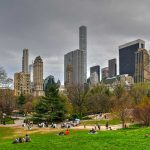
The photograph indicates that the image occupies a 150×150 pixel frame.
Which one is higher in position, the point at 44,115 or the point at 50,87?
the point at 50,87

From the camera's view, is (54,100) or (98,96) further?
(98,96)

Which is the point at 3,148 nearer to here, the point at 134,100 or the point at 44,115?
the point at 44,115

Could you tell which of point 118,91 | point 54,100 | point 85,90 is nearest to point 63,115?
point 54,100

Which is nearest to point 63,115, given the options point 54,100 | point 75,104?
point 54,100

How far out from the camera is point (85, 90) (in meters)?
108

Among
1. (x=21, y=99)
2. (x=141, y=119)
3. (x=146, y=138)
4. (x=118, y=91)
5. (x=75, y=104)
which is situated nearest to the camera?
(x=146, y=138)

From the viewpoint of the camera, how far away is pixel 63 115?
8144cm

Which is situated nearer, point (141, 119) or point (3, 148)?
point (3, 148)

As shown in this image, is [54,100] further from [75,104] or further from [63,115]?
[75,104]

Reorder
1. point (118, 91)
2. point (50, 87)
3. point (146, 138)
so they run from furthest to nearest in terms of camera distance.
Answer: point (118, 91) → point (50, 87) → point (146, 138)

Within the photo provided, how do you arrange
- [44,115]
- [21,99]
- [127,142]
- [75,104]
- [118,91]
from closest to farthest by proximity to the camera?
1. [127,142]
2. [44,115]
3. [75,104]
4. [118,91]
5. [21,99]

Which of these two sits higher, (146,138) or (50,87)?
(50,87)

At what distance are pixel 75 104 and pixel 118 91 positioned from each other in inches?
707

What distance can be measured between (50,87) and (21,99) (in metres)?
49.6
